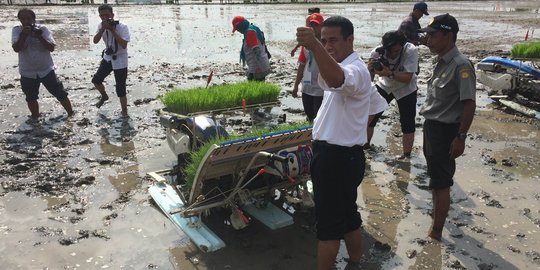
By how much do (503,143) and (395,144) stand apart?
67.8 inches

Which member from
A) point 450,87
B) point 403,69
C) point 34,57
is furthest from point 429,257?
point 34,57

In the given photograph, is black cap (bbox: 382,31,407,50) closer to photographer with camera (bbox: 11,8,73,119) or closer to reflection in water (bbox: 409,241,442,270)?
reflection in water (bbox: 409,241,442,270)

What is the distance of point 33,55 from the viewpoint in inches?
298

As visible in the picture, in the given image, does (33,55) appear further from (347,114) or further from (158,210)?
(347,114)

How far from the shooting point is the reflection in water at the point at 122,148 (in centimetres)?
559

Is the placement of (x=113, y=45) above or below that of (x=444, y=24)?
below

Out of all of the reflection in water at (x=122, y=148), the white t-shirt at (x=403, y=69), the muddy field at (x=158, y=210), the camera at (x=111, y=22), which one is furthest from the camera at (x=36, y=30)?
the white t-shirt at (x=403, y=69)

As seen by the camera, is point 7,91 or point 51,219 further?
point 7,91

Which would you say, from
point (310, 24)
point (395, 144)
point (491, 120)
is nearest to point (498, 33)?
point (491, 120)

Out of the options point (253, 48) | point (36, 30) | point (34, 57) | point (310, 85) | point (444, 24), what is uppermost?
point (444, 24)

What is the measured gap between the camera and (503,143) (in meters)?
7.06

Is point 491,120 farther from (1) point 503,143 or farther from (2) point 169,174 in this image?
(2) point 169,174

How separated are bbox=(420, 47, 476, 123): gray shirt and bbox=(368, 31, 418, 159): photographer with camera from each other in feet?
3.17

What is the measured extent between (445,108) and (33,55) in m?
6.71
